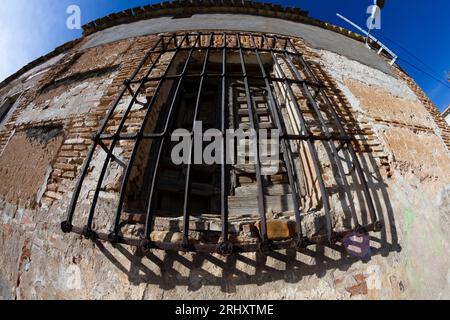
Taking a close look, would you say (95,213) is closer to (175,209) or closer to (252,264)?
(175,209)

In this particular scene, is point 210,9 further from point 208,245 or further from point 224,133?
point 208,245

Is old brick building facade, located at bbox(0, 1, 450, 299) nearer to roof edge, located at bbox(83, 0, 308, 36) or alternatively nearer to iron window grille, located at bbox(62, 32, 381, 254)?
iron window grille, located at bbox(62, 32, 381, 254)

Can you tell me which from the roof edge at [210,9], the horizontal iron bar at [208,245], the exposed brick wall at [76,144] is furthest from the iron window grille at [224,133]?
the roof edge at [210,9]

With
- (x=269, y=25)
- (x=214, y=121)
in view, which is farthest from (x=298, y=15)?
(x=214, y=121)

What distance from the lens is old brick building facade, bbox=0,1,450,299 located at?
4.19 ft

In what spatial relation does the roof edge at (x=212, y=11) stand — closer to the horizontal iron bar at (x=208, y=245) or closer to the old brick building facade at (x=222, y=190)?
the old brick building facade at (x=222, y=190)

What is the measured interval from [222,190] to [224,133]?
456 millimetres

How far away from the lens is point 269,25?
376cm

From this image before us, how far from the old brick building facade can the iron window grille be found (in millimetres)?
13

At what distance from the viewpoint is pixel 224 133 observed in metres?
1.52

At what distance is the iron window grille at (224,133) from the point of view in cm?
127
